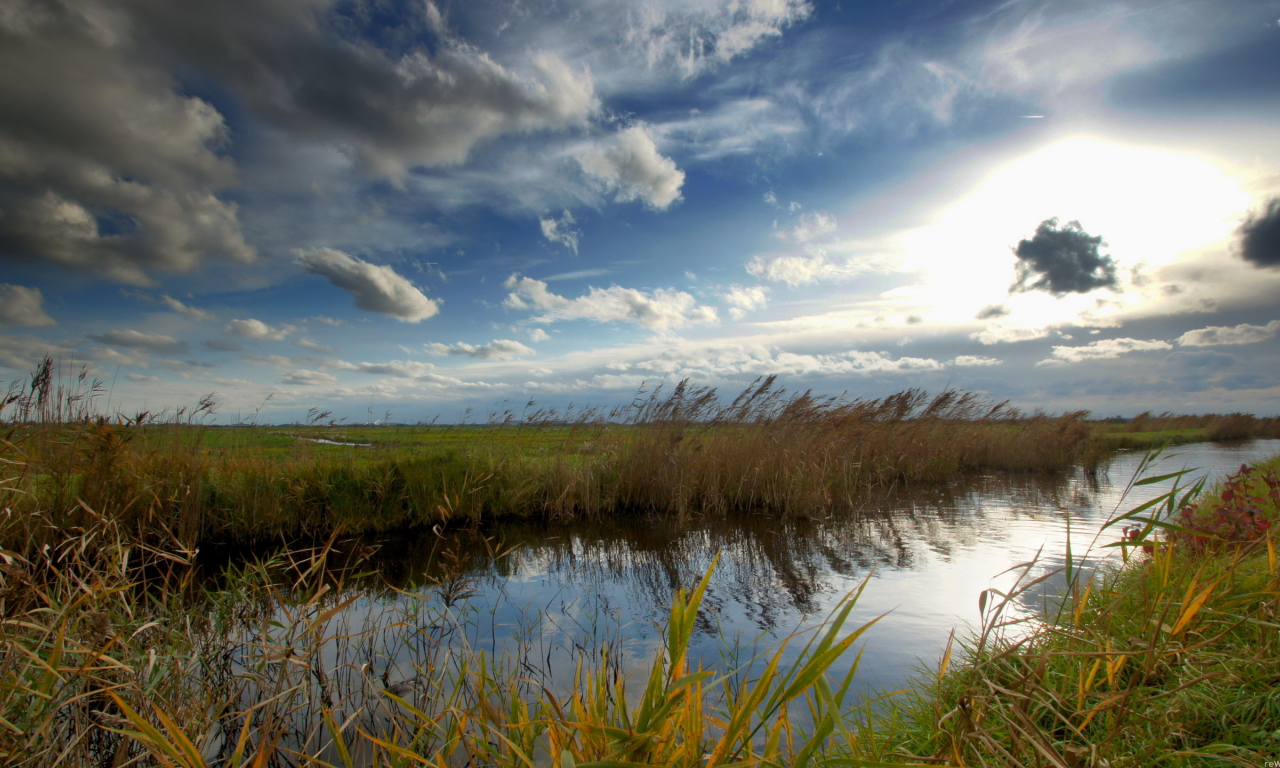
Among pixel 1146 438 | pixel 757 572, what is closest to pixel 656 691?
pixel 757 572

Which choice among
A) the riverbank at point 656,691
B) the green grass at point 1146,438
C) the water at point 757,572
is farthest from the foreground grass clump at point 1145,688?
the green grass at point 1146,438

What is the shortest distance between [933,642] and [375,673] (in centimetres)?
416

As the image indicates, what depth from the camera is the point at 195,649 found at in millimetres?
3369

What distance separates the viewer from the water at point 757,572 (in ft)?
14.3

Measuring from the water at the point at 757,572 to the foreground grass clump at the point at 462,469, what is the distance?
23.3 inches

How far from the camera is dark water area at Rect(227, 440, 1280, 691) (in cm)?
425

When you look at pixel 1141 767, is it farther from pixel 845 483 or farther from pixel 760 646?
pixel 845 483

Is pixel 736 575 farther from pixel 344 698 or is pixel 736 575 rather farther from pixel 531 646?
pixel 344 698

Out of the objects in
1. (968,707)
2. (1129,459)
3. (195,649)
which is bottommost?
(1129,459)

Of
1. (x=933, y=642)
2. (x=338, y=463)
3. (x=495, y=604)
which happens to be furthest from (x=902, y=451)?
(x=338, y=463)

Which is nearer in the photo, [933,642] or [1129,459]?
[933,642]

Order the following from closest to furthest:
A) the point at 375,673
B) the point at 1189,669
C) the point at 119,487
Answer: the point at 1189,669 < the point at 375,673 < the point at 119,487

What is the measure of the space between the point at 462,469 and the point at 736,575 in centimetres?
506

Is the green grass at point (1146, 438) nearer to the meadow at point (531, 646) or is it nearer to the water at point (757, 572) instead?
the meadow at point (531, 646)
